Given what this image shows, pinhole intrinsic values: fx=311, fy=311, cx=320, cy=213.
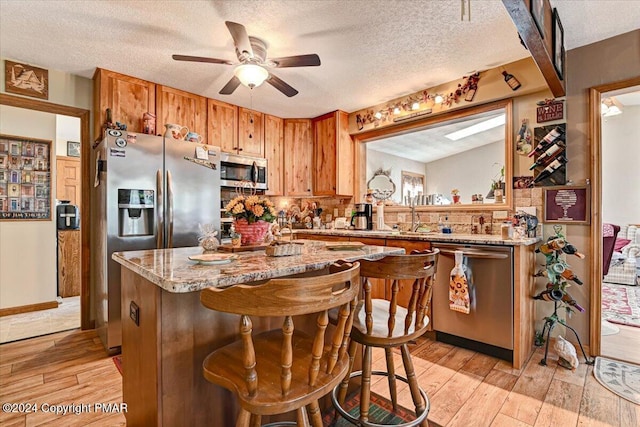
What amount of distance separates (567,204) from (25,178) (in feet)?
19.1

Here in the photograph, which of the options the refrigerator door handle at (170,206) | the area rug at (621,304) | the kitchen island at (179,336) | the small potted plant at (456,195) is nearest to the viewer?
the kitchen island at (179,336)

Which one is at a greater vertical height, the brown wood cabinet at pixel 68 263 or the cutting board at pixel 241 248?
the cutting board at pixel 241 248

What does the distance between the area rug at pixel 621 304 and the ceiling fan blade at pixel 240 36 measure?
4290mm

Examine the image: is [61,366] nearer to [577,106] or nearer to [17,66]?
[17,66]

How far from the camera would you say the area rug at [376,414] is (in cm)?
167

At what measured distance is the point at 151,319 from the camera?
1187 mm

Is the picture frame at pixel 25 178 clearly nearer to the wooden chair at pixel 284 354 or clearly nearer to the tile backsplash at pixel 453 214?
the tile backsplash at pixel 453 214

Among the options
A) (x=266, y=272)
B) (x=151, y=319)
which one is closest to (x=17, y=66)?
(x=151, y=319)

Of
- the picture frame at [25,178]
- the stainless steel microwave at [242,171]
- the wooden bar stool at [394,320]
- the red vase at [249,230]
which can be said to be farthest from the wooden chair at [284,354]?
the picture frame at [25,178]

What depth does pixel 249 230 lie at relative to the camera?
1898 millimetres

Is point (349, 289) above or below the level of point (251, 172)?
below

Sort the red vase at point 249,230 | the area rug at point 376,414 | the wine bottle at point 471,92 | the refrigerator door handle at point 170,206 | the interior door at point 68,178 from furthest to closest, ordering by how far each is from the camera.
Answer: the interior door at point 68,178
the wine bottle at point 471,92
the refrigerator door handle at point 170,206
the red vase at point 249,230
the area rug at point 376,414

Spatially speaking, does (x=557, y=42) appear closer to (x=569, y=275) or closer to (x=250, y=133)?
(x=569, y=275)

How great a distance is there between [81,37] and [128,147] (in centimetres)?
88
